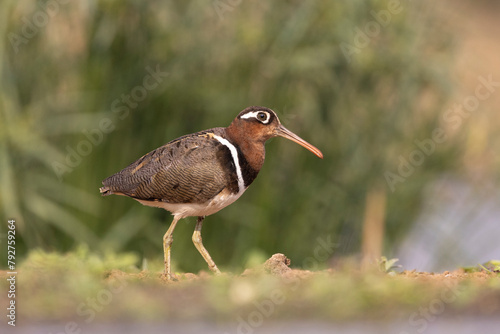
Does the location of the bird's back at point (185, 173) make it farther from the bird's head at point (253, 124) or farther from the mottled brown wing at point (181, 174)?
the bird's head at point (253, 124)

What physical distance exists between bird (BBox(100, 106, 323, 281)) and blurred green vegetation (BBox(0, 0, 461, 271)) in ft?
5.89

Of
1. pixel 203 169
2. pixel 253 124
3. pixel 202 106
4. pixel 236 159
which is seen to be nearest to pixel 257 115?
pixel 253 124

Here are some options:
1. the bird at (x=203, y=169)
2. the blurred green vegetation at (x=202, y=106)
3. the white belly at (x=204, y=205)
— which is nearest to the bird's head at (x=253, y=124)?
the bird at (x=203, y=169)

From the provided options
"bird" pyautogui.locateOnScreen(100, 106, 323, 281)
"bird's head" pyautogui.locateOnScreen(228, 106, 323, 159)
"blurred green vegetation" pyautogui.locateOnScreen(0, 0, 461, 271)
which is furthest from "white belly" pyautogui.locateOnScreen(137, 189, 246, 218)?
"blurred green vegetation" pyautogui.locateOnScreen(0, 0, 461, 271)

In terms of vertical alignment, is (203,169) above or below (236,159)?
below

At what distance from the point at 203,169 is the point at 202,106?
2.19 metres

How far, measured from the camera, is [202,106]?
589cm

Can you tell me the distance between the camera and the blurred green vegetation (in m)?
5.69

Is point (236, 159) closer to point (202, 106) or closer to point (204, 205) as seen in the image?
point (204, 205)

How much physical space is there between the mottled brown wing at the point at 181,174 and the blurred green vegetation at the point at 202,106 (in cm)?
178

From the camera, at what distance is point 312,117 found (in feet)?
19.7

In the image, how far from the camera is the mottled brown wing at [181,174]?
12.3ft

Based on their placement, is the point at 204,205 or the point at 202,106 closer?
the point at 204,205

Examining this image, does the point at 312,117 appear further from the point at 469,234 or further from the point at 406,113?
the point at 469,234
